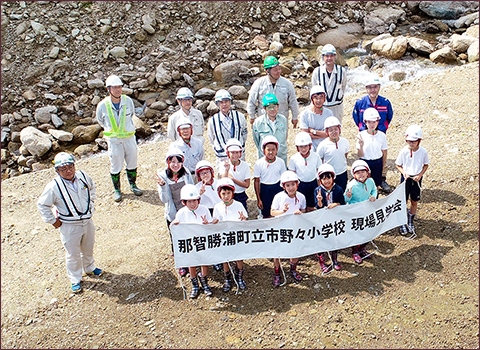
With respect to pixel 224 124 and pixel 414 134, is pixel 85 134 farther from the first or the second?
pixel 414 134

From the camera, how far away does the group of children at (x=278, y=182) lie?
5902mm

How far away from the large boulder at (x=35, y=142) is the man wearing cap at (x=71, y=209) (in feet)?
23.6

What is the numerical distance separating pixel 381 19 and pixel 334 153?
15.2 metres

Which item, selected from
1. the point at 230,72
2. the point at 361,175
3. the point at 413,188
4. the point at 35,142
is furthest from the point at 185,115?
the point at 230,72

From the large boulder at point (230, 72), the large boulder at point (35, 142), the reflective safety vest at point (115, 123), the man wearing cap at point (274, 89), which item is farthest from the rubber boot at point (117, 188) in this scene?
the large boulder at point (230, 72)

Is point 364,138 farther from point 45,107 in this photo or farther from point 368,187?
point 45,107

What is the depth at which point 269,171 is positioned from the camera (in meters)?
6.45

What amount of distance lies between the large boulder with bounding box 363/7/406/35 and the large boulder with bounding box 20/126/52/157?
14066 mm

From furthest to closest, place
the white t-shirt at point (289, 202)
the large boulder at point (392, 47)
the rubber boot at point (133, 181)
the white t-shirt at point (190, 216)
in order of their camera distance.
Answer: the large boulder at point (392, 47) → the rubber boot at point (133, 181) → the white t-shirt at point (289, 202) → the white t-shirt at point (190, 216)

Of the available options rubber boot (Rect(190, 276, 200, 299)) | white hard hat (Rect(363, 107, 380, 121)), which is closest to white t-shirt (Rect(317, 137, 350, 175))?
white hard hat (Rect(363, 107, 380, 121))

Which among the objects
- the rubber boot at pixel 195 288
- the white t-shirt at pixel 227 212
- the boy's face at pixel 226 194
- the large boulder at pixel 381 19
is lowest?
the rubber boot at pixel 195 288

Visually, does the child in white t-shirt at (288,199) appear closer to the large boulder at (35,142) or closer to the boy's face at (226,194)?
the boy's face at (226,194)

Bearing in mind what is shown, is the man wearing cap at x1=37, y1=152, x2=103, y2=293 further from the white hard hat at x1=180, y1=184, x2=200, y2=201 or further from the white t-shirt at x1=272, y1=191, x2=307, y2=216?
the white t-shirt at x1=272, y1=191, x2=307, y2=216

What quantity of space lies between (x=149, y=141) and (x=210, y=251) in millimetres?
7885
